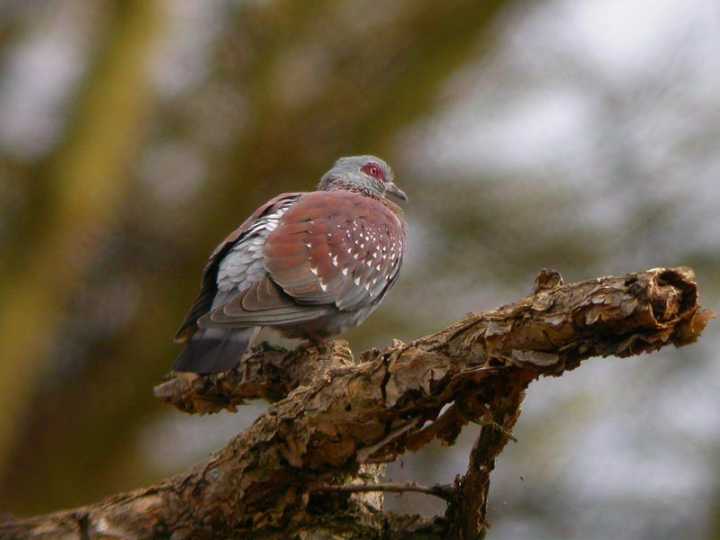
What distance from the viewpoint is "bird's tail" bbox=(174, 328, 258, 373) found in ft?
15.4

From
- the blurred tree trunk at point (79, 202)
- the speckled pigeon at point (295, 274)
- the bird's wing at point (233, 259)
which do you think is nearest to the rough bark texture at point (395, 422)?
the speckled pigeon at point (295, 274)

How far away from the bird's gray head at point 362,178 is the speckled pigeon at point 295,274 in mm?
488

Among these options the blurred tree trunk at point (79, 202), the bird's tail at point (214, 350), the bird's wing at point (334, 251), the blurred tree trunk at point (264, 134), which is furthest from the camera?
the blurred tree trunk at point (264, 134)

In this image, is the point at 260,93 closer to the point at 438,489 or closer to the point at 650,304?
the point at 438,489

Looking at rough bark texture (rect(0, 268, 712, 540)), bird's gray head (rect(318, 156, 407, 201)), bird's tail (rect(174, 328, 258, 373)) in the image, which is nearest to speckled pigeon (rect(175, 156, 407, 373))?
bird's tail (rect(174, 328, 258, 373))

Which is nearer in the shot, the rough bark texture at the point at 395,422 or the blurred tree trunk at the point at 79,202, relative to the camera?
the rough bark texture at the point at 395,422

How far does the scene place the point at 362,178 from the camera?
22.6ft

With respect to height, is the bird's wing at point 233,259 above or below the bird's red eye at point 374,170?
below

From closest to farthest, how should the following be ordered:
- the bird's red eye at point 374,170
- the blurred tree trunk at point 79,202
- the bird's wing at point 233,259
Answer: the bird's wing at point 233,259 → the bird's red eye at point 374,170 → the blurred tree trunk at point 79,202

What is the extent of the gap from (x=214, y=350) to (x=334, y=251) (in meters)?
1.16

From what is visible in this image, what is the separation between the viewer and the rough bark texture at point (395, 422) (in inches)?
124

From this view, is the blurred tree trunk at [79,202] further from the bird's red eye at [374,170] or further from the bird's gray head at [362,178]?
the bird's red eye at [374,170]

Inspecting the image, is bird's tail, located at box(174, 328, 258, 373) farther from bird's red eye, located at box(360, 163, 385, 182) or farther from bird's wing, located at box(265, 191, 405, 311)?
bird's red eye, located at box(360, 163, 385, 182)

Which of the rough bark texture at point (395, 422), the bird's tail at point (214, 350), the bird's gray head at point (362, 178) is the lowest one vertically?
the rough bark texture at point (395, 422)
